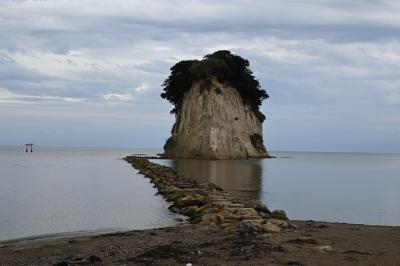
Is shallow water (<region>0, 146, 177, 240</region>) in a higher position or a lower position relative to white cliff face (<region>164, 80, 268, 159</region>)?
lower

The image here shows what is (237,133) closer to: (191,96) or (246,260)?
(191,96)

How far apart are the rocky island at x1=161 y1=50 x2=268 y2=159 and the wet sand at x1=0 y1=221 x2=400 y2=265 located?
2382 inches

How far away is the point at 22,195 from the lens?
2638 cm

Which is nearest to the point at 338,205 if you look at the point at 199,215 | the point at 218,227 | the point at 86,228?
the point at 199,215

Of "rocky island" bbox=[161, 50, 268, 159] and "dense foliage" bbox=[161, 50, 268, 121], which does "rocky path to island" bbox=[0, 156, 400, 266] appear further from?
"dense foliage" bbox=[161, 50, 268, 121]

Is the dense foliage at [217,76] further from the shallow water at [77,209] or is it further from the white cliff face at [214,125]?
the shallow water at [77,209]

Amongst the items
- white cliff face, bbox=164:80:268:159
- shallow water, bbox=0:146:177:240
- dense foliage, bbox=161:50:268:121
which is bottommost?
shallow water, bbox=0:146:177:240

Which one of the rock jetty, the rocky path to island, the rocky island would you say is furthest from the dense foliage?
the rocky path to island

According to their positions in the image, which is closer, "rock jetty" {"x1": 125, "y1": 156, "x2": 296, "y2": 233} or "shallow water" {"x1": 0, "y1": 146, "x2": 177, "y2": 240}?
"rock jetty" {"x1": 125, "y1": 156, "x2": 296, "y2": 233}

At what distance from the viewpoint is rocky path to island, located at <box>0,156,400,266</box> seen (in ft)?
32.8

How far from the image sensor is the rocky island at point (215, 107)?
250ft

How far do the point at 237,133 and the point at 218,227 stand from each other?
6532 cm

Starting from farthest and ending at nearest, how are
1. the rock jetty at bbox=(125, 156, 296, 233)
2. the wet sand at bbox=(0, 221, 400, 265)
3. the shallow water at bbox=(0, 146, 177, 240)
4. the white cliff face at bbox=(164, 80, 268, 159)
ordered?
the white cliff face at bbox=(164, 80, 268, 159) < the shallow water at bbox=(0, 146, 177, 240) < the rock jetty at bbox=(125, 156, 296, 233) < the wet sand at bbox=(0, 221, 400, 265)

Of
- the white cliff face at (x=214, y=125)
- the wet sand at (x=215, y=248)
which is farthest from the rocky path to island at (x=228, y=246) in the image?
the white cliff face at (x=214, y=125)
